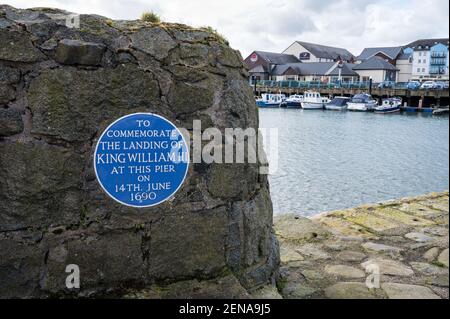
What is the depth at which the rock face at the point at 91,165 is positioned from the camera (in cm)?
278

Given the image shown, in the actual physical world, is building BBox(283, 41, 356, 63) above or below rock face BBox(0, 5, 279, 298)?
above

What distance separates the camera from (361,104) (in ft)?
171

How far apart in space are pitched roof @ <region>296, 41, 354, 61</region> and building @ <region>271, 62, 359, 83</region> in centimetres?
1165

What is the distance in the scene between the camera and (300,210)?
10828mm

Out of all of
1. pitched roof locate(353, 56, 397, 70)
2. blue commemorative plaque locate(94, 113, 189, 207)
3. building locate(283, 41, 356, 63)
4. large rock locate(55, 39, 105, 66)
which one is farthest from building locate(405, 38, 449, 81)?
large rock locate(55, 39, 105, 66)

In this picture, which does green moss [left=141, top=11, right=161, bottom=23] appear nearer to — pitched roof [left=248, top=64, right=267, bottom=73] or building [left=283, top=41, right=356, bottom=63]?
pitched roof [left=248, top=64, right=267, bottom=73]

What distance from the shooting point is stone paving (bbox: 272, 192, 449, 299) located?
3736 millimetres

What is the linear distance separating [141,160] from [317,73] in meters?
75.9

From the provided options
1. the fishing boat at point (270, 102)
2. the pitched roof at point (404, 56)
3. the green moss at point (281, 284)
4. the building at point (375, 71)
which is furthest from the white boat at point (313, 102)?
the green moss at point (281, 284)

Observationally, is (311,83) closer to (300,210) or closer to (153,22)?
(300,210)

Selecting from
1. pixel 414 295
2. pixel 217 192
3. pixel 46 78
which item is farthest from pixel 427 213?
pixel 46 78

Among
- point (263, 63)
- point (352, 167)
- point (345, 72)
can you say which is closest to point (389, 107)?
point (345, 72)

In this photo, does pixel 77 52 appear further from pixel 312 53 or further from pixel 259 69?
pixel 312 53

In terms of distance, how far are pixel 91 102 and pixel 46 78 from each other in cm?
30
